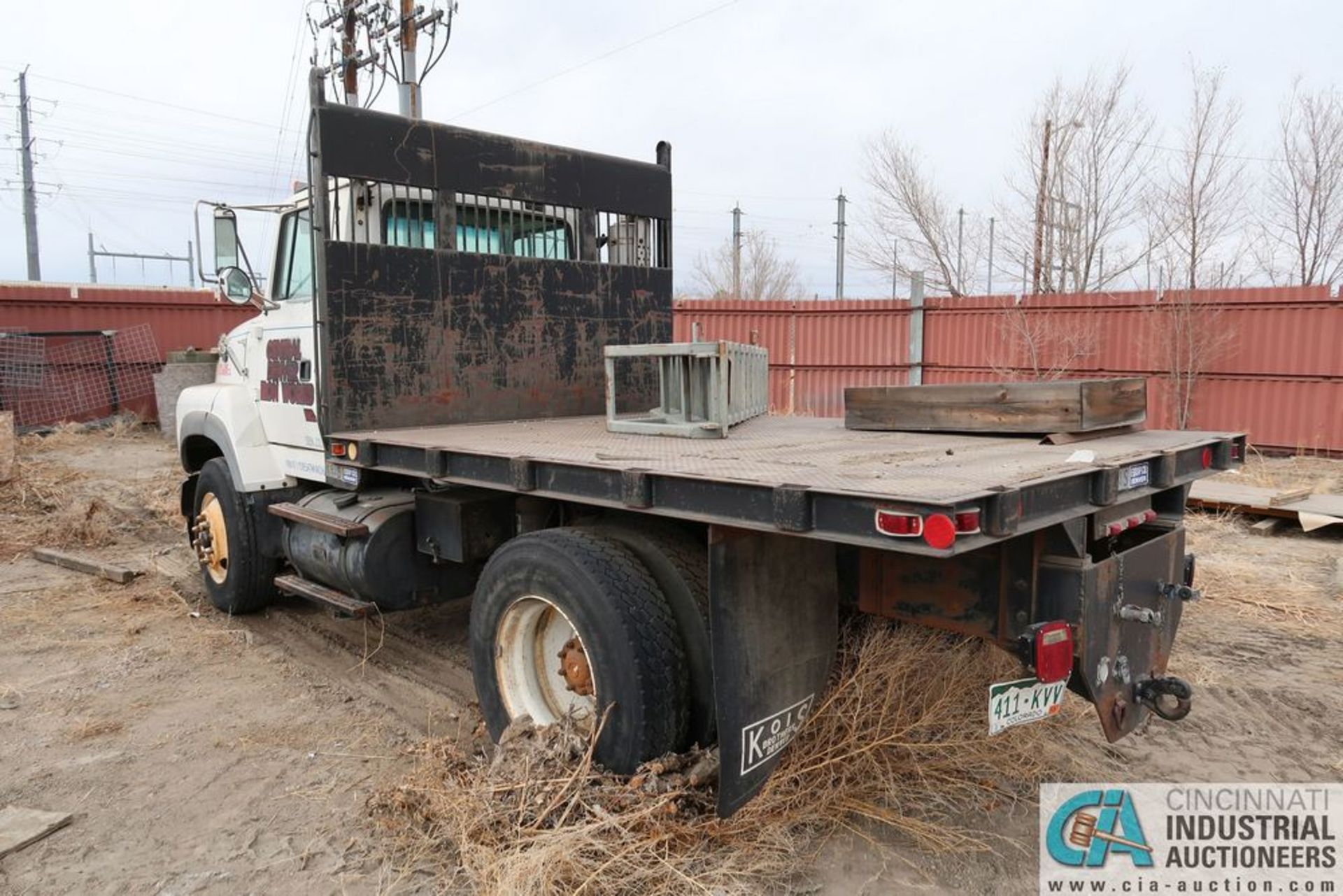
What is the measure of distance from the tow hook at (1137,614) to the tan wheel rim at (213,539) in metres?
5.19

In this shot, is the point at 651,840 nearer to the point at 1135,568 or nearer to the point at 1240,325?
the point at 1135,568

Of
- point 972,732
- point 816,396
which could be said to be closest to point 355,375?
point 972,732

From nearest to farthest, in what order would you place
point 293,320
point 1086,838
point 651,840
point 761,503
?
1. point 761,503
2. point 651,840
3. point 1086,838
4. point 293,320

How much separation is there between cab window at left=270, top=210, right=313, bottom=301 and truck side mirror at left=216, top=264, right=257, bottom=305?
0.76 ft

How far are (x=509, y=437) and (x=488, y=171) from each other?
6.12 feet

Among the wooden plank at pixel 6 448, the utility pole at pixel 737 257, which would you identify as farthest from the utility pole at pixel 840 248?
the wooden plank at pixel 6 448

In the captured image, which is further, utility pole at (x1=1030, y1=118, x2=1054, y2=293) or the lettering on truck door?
utility pole at (x1=1030, y1=118, x2=1054, y2=293)

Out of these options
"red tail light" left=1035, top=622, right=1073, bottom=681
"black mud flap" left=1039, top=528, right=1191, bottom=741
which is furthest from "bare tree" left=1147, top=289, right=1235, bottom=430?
"red tail light" left=1035, top=622, right=1073, bottom=681

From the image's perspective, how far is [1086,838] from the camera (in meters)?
3.35

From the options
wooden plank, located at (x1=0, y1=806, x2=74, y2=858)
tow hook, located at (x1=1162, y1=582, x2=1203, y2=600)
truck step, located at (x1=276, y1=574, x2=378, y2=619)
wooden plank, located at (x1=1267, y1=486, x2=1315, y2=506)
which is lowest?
wooden plank, located at (x1=0, y1=806, x2=74, y2=858)

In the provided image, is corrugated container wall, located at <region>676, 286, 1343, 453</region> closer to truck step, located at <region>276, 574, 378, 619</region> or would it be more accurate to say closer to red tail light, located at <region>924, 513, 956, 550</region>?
truck step, located at <region>276, 574, 378, 619</region>

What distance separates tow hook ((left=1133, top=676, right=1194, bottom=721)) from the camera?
10.8 ft

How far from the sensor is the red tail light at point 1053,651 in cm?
285

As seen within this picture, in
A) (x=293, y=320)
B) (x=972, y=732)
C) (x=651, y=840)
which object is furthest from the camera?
(x=293, y=320)
